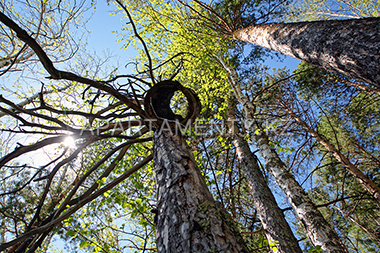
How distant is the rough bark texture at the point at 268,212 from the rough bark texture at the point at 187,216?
2.34 meters

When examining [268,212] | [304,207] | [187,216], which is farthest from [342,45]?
[268,212]

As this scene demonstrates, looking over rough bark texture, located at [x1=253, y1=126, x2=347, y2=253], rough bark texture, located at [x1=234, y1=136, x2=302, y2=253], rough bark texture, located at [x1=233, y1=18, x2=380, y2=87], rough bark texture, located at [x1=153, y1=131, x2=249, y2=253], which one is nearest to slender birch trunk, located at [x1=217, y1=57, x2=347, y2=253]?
rough bark texture, located at [x1=253, y1=126, x2=347, y2=253]

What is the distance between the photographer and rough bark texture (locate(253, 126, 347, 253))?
2.62 m

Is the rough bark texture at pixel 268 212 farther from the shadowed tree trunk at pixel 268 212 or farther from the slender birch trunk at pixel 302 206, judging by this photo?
the slender birch trunk at pixel 302 206

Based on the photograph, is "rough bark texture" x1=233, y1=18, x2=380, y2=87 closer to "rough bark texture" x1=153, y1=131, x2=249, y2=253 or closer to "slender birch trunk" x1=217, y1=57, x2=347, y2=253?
"rough bark texture" x1=153, y1=131, x2=249, y2=253

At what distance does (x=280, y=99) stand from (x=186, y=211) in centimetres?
522

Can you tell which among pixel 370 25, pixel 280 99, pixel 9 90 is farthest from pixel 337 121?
pixel 9 90

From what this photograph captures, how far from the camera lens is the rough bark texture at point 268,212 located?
2.84 metres

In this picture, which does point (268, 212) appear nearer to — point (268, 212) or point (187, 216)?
point (268, 212)

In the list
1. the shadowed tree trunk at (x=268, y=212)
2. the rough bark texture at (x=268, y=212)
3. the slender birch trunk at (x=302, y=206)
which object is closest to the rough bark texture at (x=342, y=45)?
the shadowed tree trunk at (x=268, y=212)

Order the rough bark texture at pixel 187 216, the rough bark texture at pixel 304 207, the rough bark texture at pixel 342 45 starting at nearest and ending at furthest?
1. the rough bark texture at pixel 187 216
2. the rough bark texture at pixel 342 45
3. the rough bark texture at pixel 304 207

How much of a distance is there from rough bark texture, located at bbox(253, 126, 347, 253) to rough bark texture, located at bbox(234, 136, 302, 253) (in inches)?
11.5

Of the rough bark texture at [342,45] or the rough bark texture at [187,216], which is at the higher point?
the rough bark texture at [342,45]

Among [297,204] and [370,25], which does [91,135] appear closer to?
[370,25]
